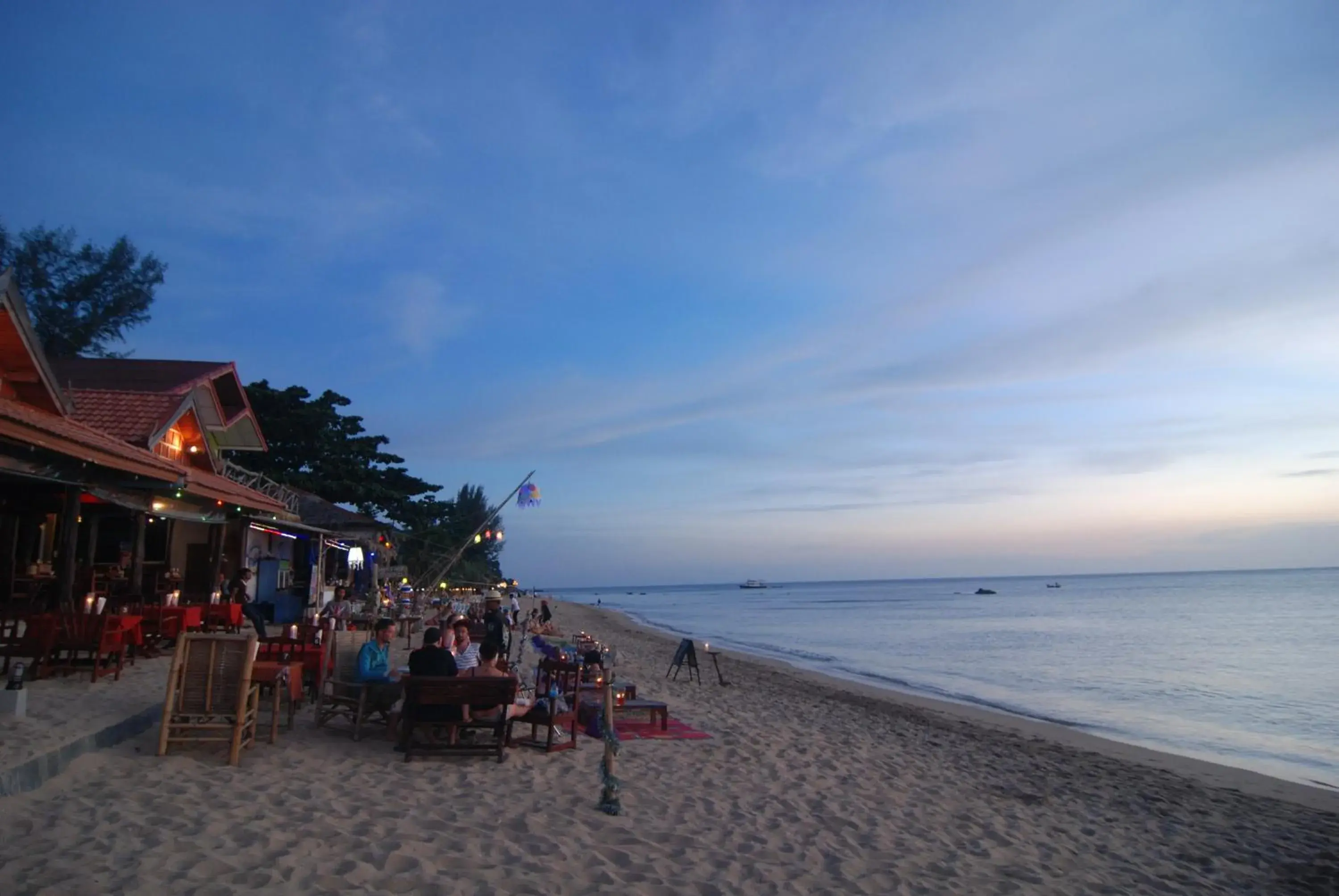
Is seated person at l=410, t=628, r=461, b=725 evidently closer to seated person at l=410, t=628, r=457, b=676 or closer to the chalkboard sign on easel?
seated person at l=410, t=628, r=457, b=676

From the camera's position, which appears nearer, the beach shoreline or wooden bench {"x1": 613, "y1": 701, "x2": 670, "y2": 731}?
wooden bench {"x1": 613, "y1": 701, "x2": 670, "y2": 731}

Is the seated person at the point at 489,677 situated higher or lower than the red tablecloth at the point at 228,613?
lower

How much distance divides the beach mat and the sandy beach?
247mm

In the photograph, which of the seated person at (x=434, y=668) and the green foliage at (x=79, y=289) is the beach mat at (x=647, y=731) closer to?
the seated person at (x=434, y=668)

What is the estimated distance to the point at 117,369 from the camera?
1931 cm

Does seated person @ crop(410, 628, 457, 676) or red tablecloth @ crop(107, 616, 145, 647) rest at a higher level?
red tablecloth @ crop(107, 616, 145, 647)

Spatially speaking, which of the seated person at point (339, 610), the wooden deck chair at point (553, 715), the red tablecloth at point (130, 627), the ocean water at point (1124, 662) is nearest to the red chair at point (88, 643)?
the red tablecloth at point (130, 627)

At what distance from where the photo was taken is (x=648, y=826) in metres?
5.57

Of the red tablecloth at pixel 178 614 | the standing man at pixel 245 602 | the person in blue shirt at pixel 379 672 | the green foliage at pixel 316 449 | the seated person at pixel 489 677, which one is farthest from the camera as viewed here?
the green foliage at pixel 316 449

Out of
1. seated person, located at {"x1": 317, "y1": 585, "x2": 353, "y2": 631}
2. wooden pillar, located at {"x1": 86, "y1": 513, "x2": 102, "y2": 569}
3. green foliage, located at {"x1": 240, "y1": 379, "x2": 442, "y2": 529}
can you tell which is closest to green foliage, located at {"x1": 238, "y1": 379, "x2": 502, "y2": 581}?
green foliage, located at {"x1": 240, "y1": 379, "x2": 442, "y2": 529}

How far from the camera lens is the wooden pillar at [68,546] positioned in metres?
9.95

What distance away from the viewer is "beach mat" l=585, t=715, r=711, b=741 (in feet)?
27.8

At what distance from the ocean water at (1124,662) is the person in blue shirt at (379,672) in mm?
11444

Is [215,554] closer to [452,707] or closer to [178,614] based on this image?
[178,614]
